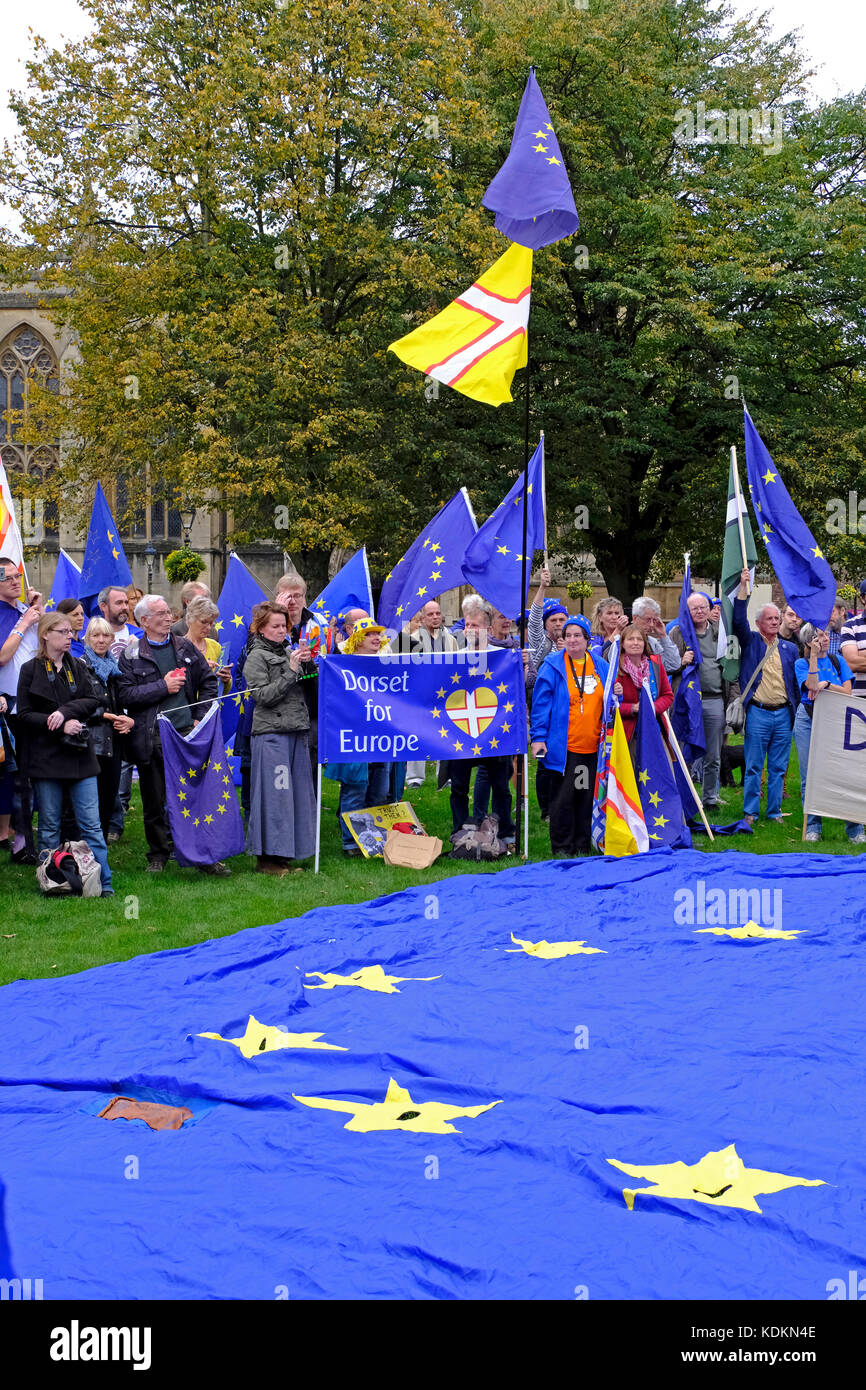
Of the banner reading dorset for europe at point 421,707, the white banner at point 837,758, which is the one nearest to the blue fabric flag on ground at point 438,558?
the banner reading dorset for europe at point 421,707

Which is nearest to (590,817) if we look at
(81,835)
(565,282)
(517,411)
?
(81,835)

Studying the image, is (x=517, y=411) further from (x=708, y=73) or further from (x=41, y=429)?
(x=41, y=429)

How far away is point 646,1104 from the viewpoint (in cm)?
459

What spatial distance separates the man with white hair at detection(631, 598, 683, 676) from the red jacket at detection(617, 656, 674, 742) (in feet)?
0.50

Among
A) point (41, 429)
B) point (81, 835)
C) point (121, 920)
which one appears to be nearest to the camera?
point (121, 920)

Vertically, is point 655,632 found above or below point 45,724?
above

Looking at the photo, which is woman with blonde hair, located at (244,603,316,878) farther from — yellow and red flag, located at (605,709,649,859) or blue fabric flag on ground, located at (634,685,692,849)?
blue fabric flag on ground, located at (634,685,692,849)

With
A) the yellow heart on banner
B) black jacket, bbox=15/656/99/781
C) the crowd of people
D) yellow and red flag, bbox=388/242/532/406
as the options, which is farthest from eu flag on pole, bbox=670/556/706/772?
black jacket, bbox=15/656/99/781

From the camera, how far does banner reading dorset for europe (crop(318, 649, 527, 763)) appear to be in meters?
10.2

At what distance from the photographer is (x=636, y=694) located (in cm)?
1064

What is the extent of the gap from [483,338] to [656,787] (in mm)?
3847

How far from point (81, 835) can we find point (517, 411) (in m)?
19.1

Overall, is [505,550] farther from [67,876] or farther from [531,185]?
[67,876]

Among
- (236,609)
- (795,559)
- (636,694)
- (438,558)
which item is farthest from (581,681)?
(236,609)
